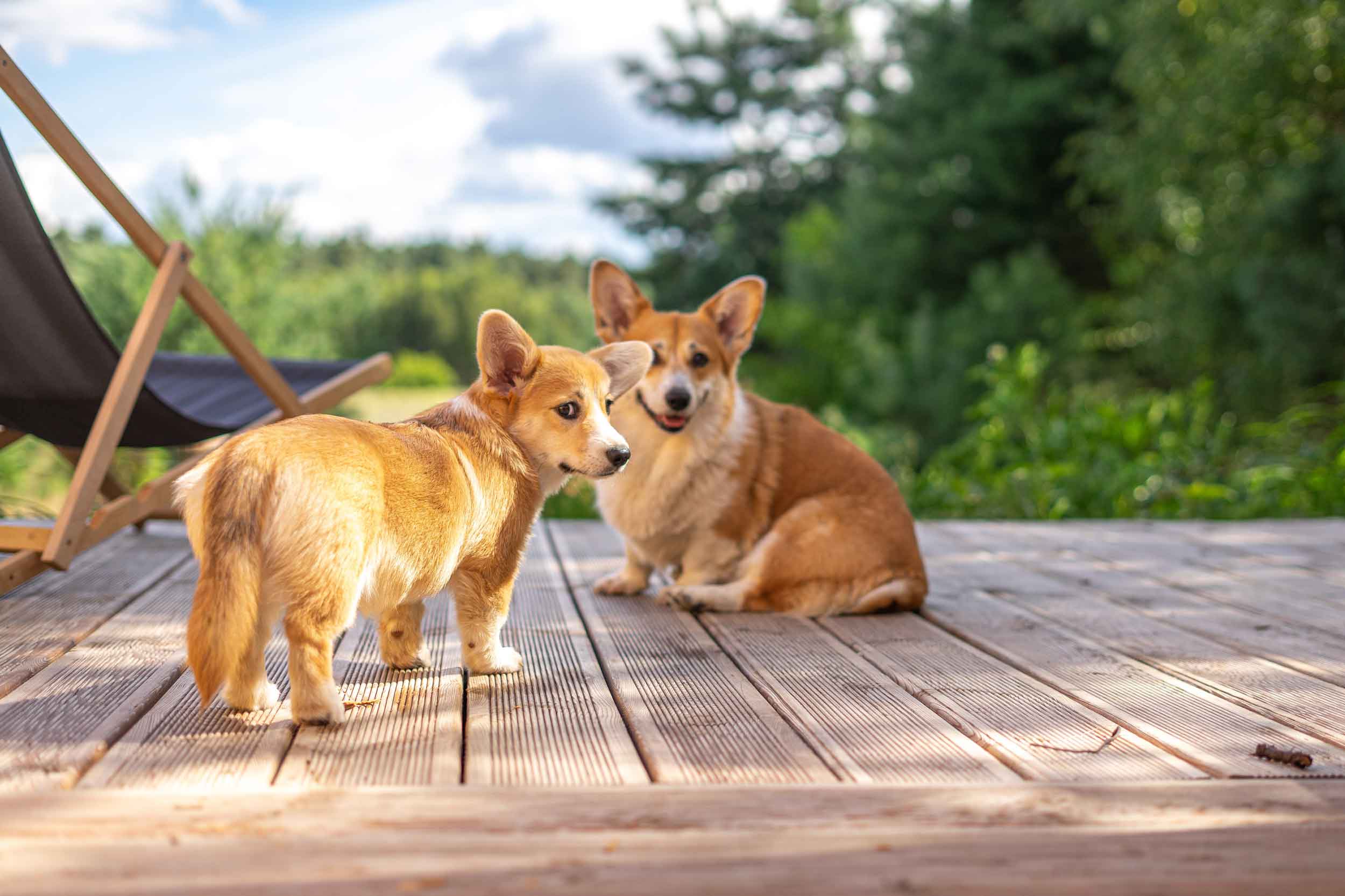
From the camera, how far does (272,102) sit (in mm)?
26391

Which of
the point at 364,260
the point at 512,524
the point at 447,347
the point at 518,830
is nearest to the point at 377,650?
the point at 512,524

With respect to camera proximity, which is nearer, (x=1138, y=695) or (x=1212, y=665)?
(x=1138, y=695)

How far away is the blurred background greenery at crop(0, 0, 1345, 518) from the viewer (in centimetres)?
662

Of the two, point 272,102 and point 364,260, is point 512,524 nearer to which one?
point 364,260

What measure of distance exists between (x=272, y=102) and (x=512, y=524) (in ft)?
89.7

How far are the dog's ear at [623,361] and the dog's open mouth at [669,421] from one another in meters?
0.75

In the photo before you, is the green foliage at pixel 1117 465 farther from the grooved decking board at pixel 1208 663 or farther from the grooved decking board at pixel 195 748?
the grooved decking board at pixel 195 748

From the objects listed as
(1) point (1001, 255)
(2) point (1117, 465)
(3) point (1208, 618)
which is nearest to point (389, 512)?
(3) point (1208, 618)

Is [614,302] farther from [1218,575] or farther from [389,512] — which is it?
[1218,575]

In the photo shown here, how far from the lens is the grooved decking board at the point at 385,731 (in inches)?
65.4

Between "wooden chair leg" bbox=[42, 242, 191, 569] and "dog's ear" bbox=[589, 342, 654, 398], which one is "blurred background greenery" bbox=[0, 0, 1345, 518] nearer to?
"wooden chair leg" bbox=[42, 242, 191, 569]

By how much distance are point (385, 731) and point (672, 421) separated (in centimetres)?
154

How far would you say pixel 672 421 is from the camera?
127 inches

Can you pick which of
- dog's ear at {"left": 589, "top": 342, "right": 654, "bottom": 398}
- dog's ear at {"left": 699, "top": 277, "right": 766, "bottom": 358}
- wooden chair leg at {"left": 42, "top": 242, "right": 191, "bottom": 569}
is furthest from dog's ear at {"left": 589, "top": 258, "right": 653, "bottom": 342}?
wooden chair leg at {"left": 42, "top": 242, "right": 191, "bottom": 569}
